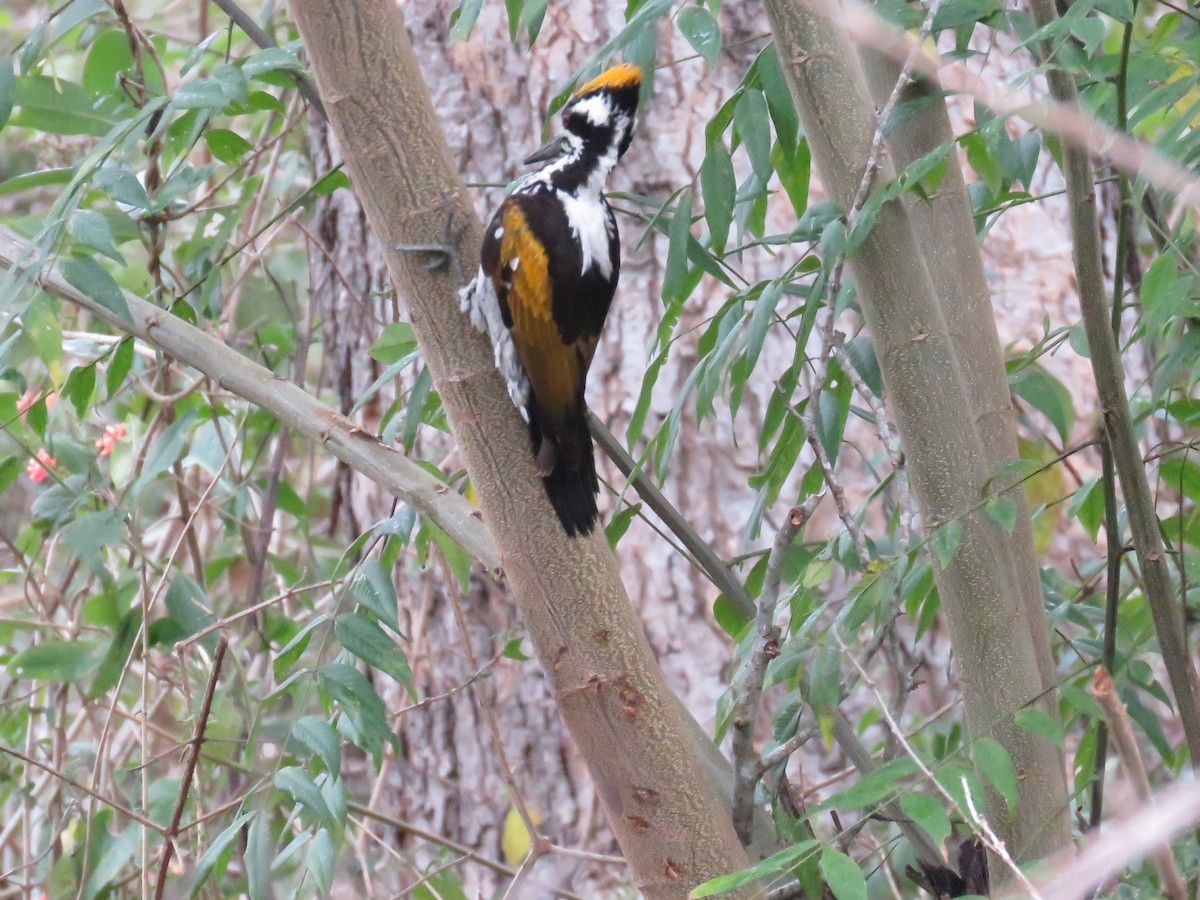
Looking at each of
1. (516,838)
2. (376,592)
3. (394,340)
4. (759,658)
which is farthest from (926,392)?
(516,838)

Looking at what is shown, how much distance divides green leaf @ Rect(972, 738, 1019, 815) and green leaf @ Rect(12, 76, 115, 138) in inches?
63.5

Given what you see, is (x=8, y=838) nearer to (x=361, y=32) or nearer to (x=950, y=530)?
(x=361, y=32)

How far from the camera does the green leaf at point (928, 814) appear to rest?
3.37 feet

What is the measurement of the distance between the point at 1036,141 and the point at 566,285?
29.4 inches

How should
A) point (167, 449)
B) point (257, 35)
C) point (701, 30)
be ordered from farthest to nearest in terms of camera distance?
point (167, 449) < point (257, 35) < point (701, 30)

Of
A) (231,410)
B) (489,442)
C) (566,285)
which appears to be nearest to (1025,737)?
(489,442)

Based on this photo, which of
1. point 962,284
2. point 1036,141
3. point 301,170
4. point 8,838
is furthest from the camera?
point 301,170

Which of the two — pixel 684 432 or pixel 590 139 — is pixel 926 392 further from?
pixel 684 432

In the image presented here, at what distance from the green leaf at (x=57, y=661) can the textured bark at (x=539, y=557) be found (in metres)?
1.03

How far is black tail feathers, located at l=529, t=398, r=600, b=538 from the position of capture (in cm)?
139

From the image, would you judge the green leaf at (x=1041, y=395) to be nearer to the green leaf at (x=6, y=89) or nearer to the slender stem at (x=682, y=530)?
the slender stem at (x=682, y=530)

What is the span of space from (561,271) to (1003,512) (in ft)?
3.12

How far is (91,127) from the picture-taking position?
1.96 meters

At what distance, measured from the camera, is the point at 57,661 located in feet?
6.71
